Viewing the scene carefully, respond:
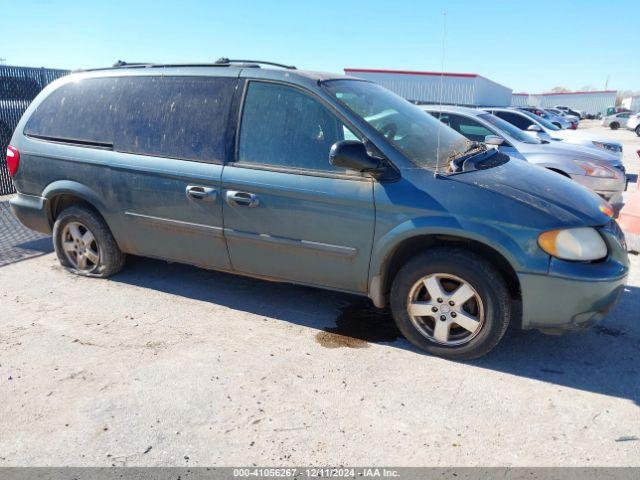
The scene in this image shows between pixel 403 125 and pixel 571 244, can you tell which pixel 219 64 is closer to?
pixel 403 125

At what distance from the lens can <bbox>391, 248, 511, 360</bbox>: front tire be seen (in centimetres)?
332

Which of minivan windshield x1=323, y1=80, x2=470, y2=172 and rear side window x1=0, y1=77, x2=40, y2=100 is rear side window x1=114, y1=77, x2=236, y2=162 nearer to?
minivan windshield x1=323, y1=80, x2=470, y2=172

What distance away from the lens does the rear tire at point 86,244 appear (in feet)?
15.6

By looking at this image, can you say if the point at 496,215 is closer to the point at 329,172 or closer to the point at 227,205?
the point at 329,172

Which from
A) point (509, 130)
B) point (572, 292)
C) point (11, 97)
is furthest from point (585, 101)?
point (572, 292)

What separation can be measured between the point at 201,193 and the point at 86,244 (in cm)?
162

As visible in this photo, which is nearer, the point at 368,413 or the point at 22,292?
the point at 368,413

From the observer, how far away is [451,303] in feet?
11.3

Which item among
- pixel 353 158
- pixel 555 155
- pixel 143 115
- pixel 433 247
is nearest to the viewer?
pixel 353 158

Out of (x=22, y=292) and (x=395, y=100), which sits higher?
(x=395, y=100)

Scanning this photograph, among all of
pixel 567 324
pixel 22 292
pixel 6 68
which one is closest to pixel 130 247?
pixel 22 292

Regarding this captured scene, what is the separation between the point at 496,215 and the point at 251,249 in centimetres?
179

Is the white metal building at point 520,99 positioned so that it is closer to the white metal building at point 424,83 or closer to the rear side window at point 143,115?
the white metal building at point 424,83

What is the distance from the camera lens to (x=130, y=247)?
4684 mm
